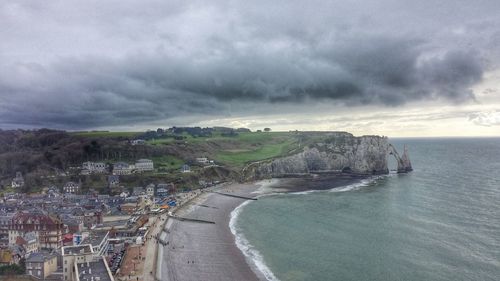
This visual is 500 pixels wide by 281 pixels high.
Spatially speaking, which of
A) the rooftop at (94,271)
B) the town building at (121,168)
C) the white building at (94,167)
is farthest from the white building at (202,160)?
the rooftop at (94,271)

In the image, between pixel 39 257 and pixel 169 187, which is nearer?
pixel 39 257

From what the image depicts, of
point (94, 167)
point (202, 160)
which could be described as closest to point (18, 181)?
point (94, 167)

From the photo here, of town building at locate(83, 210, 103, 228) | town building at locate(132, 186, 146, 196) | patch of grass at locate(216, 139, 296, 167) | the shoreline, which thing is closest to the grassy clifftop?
patch of grass at locate(216, 139, 296, 167)

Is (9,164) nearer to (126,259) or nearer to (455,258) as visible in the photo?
(126,259)

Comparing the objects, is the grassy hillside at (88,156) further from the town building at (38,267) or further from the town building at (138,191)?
the town building at (38,267)

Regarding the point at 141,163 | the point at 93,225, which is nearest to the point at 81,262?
the point at 93,225

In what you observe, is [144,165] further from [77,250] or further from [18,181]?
[77,250]
